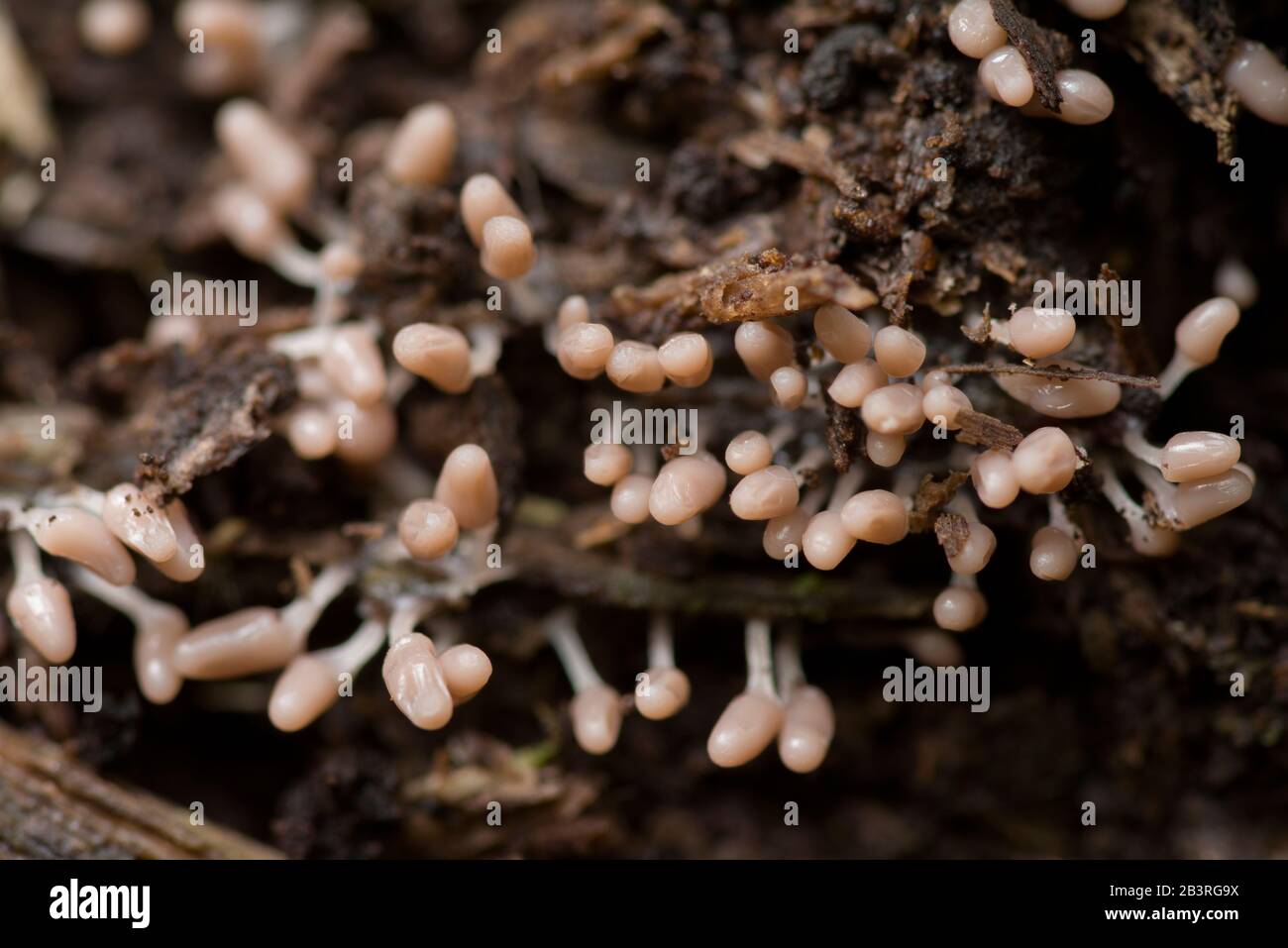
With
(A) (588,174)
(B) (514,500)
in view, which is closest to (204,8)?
(A) (588,174)

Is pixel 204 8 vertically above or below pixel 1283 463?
above

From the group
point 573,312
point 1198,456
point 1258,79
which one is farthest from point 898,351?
point 1258,79

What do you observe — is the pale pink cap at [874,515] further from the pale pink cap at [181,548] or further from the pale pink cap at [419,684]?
the pale pink cap at [181,548]

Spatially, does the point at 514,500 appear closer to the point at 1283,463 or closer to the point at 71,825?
the point at 71,825

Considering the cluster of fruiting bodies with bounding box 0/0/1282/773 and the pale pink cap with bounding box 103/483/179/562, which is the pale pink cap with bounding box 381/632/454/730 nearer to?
the cluster of fruiting bodies with bounding box 0/0/1282/773

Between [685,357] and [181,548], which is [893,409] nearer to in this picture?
[685,357]
